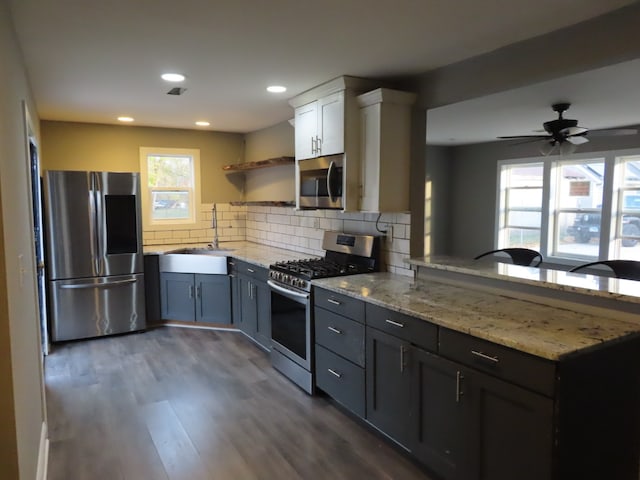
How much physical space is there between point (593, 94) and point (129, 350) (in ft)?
15.9

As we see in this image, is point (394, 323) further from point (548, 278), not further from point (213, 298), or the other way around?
point (213, 298)

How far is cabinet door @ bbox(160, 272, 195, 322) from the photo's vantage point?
4793mm

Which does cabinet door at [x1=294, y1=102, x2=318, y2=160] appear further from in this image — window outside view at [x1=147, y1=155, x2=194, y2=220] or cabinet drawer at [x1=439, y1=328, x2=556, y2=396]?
window outside view at [x1=147, y1=155, x2=194, y2=220]

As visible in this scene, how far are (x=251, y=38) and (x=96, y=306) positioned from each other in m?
3.41

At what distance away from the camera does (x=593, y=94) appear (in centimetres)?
378

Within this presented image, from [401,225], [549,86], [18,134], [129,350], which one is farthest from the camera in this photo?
[129,350]

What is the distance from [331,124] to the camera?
329 centimetres

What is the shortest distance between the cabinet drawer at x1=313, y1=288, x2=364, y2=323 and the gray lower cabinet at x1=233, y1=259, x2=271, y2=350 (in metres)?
0.93

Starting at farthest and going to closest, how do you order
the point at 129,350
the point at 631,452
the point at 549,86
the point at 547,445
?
the point at 129,350 < the point at 549,86 < the point at 631,452 < the point at 547,445

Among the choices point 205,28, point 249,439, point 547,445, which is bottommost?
point 249,439

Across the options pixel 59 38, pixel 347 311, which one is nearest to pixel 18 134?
pixel 59 38

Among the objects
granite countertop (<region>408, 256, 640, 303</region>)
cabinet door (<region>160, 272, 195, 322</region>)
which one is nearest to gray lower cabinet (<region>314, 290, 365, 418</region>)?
granite countertop (<region>408, 256, 640, 303</region>)

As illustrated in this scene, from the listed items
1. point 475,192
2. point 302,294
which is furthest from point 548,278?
point 475,192

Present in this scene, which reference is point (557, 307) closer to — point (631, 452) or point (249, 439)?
point (631, 452)
